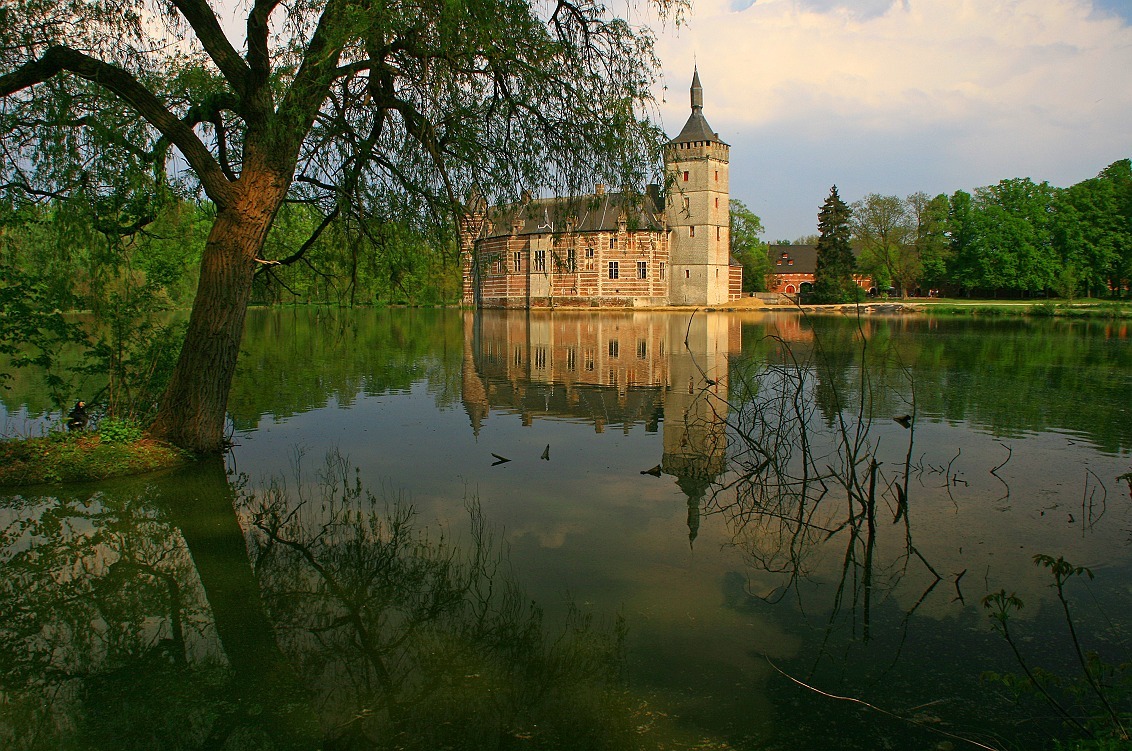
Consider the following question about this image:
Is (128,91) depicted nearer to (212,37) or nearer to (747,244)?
(212,37)

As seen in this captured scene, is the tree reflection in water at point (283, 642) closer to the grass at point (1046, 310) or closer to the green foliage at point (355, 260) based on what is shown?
the green foliage at point (355, 260)

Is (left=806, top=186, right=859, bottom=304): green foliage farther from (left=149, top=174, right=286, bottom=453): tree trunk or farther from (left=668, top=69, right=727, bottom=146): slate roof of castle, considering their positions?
(left=149, top=174, right=286, bottom=453): tree trunk

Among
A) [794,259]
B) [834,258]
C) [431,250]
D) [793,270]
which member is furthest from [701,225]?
[431,250]

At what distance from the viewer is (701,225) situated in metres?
48.3

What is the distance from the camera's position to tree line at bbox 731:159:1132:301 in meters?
46.1

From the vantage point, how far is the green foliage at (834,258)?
48.4 metres

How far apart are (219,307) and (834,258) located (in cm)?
4729

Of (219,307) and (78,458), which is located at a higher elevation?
(219,307)

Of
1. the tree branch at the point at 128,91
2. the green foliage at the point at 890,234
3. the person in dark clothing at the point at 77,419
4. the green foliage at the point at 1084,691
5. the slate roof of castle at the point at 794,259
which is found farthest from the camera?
the slate roof of castle at the point at 794,259

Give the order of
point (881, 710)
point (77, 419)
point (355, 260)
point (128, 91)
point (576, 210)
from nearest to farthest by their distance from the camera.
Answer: point (881, 710), point (128, 91), point (77, 419), point (576, 210), point (355, 260)

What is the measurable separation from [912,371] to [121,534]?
13.6 m

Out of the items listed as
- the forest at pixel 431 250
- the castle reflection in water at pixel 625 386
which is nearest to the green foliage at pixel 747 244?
the forest at pixel 431 250

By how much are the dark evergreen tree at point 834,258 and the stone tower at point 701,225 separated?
6.21 m

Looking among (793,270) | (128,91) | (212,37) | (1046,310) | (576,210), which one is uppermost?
(793,270)
